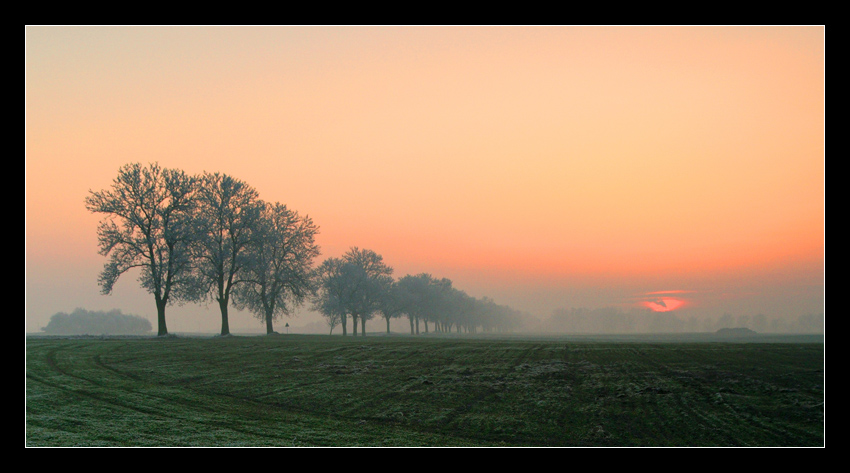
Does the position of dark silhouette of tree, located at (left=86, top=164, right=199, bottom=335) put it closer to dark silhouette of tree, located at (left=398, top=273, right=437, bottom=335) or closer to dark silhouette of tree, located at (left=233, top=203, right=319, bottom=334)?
dark silhouette of tree, located at (left=233, top=203, right=319, bottom=334)

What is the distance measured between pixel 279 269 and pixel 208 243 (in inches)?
518

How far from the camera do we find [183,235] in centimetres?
5928

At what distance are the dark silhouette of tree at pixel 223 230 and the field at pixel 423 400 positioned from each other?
25773 millimetres

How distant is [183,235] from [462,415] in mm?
48875

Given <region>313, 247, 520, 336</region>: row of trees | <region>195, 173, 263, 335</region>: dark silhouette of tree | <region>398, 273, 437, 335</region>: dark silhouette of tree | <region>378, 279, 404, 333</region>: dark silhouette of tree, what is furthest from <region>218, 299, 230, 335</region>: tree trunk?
<region>398, 273, 437, 335</region>: dark silhouette of tree

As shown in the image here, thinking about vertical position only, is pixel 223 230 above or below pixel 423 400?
above

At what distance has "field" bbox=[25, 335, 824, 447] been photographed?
19484mm

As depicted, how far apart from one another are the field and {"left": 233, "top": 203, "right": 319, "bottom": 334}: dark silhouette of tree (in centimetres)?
3274

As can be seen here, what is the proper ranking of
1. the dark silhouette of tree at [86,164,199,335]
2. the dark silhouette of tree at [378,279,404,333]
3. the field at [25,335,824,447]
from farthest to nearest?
the dark silhouette of tree at [378,279,404,333], the dark silhouette of tree at [86,164,199,335], the field at [25,335,824,447]

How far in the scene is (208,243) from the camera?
63438mm

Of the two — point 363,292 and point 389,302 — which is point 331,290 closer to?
point 363,292

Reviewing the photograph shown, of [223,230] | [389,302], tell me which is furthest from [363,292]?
[223,230]
